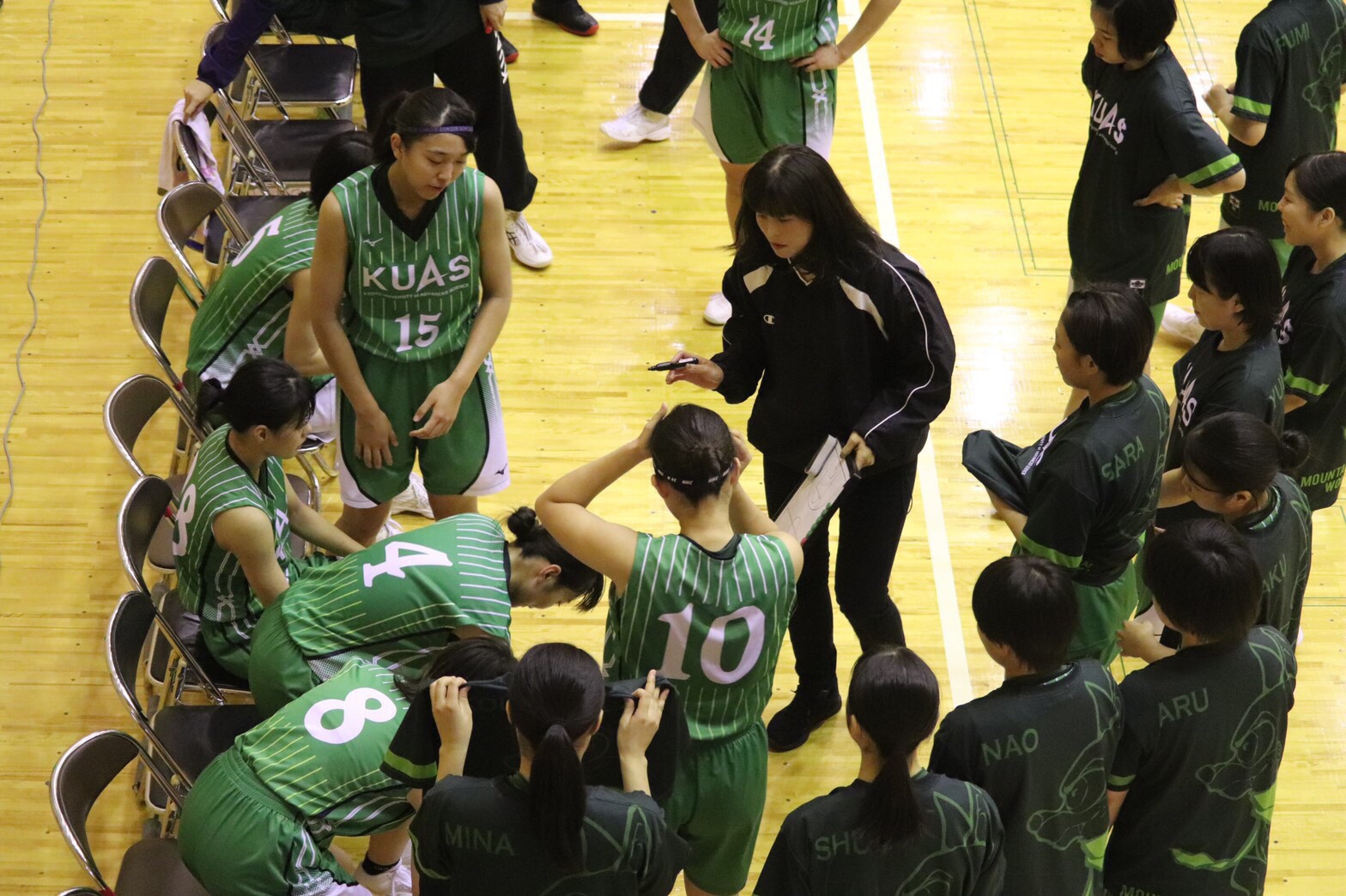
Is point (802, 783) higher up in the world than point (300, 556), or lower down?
lower down

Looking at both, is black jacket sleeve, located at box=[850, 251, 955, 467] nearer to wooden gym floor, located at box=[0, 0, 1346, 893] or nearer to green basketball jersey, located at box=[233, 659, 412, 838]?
wooden gym floor, located at box=[0, 0, 1346, 893]

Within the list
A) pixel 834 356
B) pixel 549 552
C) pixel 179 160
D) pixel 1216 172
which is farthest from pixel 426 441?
pixel 1216 172

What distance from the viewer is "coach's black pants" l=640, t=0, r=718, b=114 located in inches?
229

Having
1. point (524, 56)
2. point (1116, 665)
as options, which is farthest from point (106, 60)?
point (1116, 665)

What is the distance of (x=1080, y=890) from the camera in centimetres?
284

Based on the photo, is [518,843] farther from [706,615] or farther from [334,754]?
[334,754]

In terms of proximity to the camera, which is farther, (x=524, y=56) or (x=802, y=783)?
(x=524, y=56)

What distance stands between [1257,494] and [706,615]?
126 cm

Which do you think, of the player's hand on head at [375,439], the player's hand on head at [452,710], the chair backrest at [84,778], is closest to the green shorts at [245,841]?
the chair backrest at [84,778]

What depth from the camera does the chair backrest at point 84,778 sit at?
A: 2910mm

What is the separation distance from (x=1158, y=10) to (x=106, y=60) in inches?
187

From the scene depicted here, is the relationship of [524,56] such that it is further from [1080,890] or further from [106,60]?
[1080,890]

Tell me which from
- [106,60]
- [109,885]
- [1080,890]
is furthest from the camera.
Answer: [106,60]

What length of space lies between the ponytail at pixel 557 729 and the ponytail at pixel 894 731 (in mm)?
466
